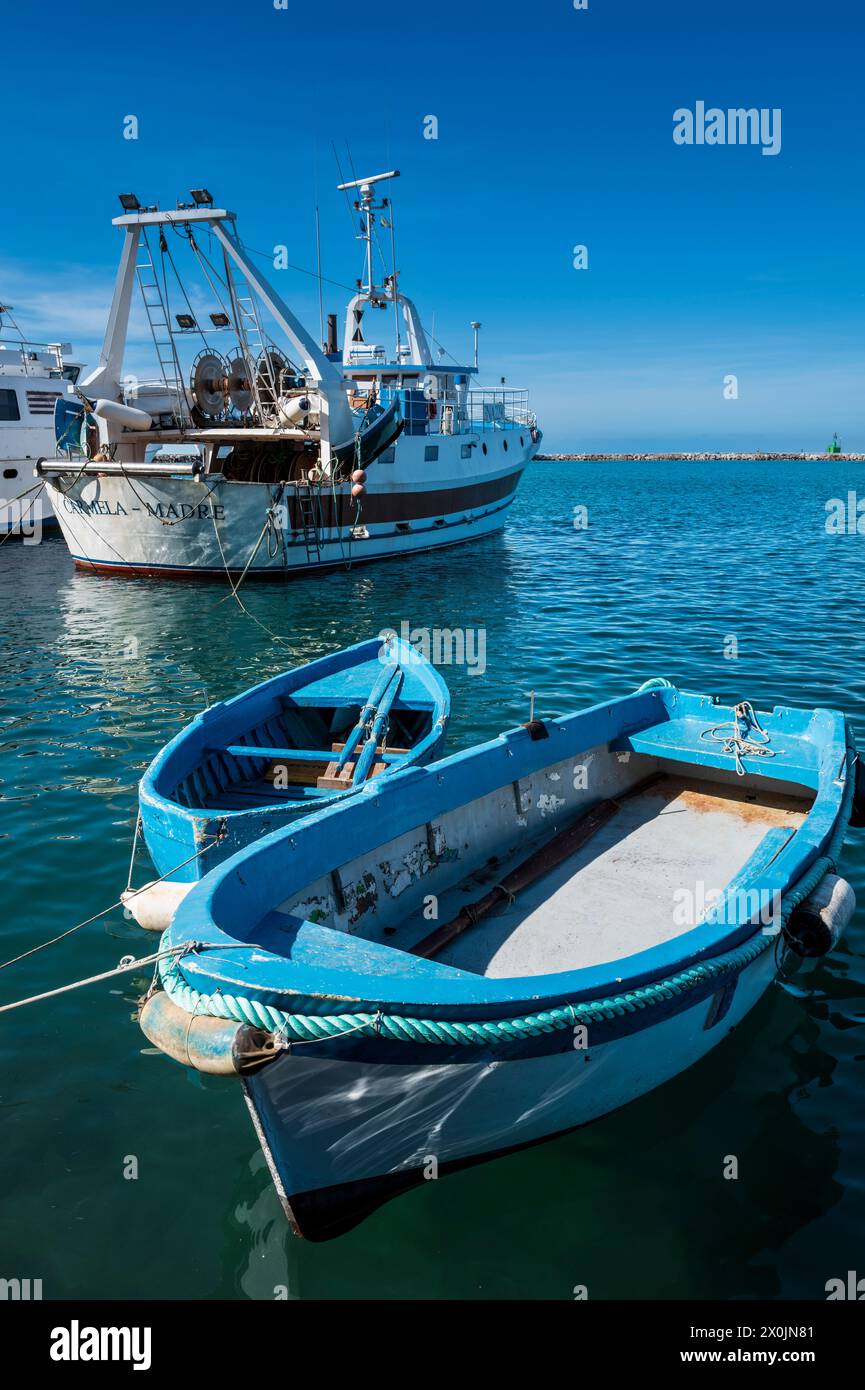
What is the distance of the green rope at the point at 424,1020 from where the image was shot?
3879mm

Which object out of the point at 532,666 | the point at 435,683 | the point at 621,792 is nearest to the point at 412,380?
the point at 532,666

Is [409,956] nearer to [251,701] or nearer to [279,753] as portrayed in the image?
[279,753]

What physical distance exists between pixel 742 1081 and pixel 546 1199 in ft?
5.64

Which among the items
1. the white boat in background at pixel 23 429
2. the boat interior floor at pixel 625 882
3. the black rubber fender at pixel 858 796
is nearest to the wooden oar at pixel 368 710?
the boat interior floor at pixel 625 882

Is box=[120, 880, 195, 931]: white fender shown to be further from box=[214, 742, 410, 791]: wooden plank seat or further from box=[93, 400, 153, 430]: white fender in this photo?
box=[93, 400, 153, 430]: white fender

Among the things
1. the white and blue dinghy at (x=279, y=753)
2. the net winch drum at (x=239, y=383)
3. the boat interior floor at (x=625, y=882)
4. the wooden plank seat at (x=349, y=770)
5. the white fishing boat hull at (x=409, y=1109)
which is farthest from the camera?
the net winch drum at (x=239, y=383)

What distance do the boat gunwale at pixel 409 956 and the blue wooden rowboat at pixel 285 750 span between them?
127 centimetres

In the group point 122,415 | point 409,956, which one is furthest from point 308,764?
point 122,415

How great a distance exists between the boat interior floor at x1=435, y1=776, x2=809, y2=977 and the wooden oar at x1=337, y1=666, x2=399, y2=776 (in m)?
2.48

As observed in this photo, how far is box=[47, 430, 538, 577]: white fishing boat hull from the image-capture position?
23156mm

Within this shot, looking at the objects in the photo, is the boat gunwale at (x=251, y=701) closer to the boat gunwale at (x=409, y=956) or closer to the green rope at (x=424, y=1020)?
the boat gunwale at (x=409, y=956)

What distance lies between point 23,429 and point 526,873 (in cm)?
3428

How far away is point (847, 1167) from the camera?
5176 millimetres
